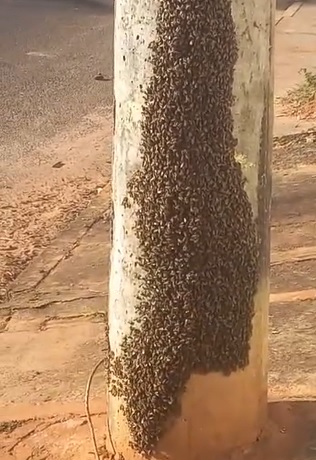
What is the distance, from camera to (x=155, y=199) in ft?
11.1

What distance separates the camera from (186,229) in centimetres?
338

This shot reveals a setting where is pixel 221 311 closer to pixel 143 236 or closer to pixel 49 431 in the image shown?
pixel 143 236

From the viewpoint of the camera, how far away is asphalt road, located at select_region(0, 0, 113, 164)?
9266 millimetres

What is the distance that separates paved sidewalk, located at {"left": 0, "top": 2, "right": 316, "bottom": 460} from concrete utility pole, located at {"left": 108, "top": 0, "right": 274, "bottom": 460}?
496 mm

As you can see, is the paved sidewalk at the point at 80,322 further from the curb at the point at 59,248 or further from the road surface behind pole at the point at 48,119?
the road surface behind pole at the point at 48,119

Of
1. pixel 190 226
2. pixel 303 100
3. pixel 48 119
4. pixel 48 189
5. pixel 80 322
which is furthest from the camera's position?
pixel 48 119

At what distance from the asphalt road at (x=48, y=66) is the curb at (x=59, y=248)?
1.42 m

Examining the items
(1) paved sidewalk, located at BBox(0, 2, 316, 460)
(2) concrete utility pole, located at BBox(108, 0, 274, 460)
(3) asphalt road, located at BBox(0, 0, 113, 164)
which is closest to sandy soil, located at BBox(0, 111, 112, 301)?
(1) paved sidewalk, located at BBox(0, 2, 316, 460)

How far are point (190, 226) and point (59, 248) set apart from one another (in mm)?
3180

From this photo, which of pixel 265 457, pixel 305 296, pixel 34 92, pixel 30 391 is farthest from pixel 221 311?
pixel 34 92

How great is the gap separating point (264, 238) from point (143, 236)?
405mm

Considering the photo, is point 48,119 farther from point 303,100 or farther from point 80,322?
point 80,322

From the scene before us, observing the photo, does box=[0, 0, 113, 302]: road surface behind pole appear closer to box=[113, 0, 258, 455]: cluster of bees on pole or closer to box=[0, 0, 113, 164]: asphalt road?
box=[0, 0, 113, 164]: asphalt road

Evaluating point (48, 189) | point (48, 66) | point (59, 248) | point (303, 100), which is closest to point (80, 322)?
point (59, 248)
